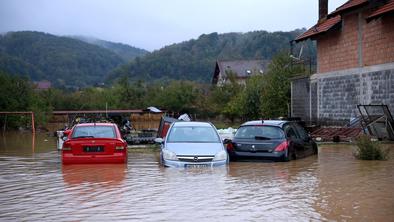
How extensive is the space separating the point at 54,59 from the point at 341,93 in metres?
119

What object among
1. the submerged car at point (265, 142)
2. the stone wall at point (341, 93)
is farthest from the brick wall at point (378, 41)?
the submerged car at point (265, 142)

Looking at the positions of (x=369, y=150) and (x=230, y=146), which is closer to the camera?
(x=230, y=146)

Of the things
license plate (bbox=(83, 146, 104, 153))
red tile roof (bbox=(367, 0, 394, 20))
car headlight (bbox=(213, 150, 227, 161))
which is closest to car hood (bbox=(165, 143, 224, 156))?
car headlight (bbox=(213, 150, 227, 161))

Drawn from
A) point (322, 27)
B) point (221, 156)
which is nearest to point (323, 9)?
point (322, 27)

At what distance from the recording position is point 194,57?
5344 inches

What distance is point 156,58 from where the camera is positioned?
134 meters

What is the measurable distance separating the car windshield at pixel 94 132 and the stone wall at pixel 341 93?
50.2 feet

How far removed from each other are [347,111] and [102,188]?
22268 millimetres

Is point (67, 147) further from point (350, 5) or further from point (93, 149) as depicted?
point (350, 5)

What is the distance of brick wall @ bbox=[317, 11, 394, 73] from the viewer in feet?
89.9

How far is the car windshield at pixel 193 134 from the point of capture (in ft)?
54.2

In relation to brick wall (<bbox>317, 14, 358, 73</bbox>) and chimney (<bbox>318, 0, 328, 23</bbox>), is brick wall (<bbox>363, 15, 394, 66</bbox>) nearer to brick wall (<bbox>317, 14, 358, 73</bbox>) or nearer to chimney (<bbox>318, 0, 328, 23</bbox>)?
brick wall (<bbox>317, 14, 358, 73</bbox>)

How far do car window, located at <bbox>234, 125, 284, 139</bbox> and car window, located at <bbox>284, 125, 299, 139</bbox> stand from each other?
0.36 m

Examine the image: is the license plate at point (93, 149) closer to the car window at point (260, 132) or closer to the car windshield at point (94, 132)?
the car windshield at point (94, 132)
